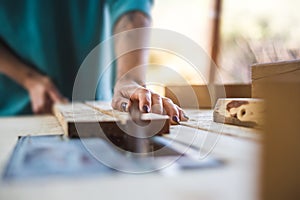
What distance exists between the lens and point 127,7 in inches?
56.9

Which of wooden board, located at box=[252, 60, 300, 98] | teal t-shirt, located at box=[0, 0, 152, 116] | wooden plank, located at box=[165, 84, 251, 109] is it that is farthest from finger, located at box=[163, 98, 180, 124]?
teal t-shirt, located at box=[0, 0, 152, 116]

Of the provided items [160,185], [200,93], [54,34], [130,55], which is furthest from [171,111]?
[54,34]

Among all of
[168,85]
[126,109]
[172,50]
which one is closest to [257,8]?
[172,50]

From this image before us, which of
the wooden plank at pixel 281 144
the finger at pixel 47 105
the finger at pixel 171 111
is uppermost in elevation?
the finger at pixel 47 105

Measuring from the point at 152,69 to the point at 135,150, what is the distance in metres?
0.62

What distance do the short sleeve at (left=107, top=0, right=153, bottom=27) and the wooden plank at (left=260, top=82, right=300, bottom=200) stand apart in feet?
3.85

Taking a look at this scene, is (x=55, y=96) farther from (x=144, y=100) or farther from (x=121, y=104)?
(x=144, y=100)

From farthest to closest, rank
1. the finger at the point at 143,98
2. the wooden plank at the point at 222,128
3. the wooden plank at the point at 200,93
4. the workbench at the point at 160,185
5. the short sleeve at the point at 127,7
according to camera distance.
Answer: the short sleeve at the point at 127,7 < the wooden plank at the point at 200,93 < the finger at the point at 143,98 < the wooden plank at the point at 222,128 < the workbench at the point at 160,185

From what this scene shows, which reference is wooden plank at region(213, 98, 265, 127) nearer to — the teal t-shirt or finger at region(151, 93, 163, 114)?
finger at region(151, 93, 163, 114)

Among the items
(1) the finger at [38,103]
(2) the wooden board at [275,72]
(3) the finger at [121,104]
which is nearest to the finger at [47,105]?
(1) the finger at [38,103]

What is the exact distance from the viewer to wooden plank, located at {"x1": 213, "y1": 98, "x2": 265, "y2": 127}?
614 mm

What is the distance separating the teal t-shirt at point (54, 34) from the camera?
61.5 inches

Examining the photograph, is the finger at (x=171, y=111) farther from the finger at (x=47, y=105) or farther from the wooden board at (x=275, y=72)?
the finger at (x=47, y=105)

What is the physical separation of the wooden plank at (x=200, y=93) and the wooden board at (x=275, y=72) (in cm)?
36
